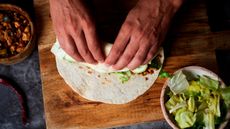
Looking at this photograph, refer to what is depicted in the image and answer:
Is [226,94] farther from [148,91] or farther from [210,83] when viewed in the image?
[148,91]

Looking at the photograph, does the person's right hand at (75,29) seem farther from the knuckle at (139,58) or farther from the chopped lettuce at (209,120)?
the chopped lettuce at (209,120)

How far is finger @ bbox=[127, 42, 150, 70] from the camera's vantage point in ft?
5.34

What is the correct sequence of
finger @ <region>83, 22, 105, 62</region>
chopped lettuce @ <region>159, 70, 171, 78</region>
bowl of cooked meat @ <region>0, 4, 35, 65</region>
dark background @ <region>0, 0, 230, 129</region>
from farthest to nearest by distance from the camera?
dark background @ <region>0, 0, 230, 129</region>, bowl of cooked meat @ <region>0, 4, 35, 65</region>, chopped lettuce @ <region>159, 70, 171, 78</region>, finger @ <region>83, 22, 105, 62</region>

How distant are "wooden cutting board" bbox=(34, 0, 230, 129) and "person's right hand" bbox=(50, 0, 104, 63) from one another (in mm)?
206

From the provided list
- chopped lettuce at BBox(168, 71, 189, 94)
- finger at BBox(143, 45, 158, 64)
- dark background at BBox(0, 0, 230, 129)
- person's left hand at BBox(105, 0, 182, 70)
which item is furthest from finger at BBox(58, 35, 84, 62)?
dark background at BBox(0, 0, 230, 129)

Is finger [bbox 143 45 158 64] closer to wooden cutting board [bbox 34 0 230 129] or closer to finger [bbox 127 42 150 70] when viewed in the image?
finger [bbox 127 42 150 70]

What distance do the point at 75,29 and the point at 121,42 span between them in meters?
0.17

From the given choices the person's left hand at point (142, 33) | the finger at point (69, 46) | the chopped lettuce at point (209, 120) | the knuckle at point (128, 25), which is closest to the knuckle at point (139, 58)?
the person's left hand at point (142, 33)

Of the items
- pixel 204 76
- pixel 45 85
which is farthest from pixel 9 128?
pixel 204 76

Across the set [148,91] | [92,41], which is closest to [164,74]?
[148,91]

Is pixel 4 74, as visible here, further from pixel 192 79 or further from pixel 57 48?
pixel 192 79

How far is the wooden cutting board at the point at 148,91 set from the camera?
1.79 m

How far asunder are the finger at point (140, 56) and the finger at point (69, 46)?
20cm

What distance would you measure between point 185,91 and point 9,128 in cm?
89
